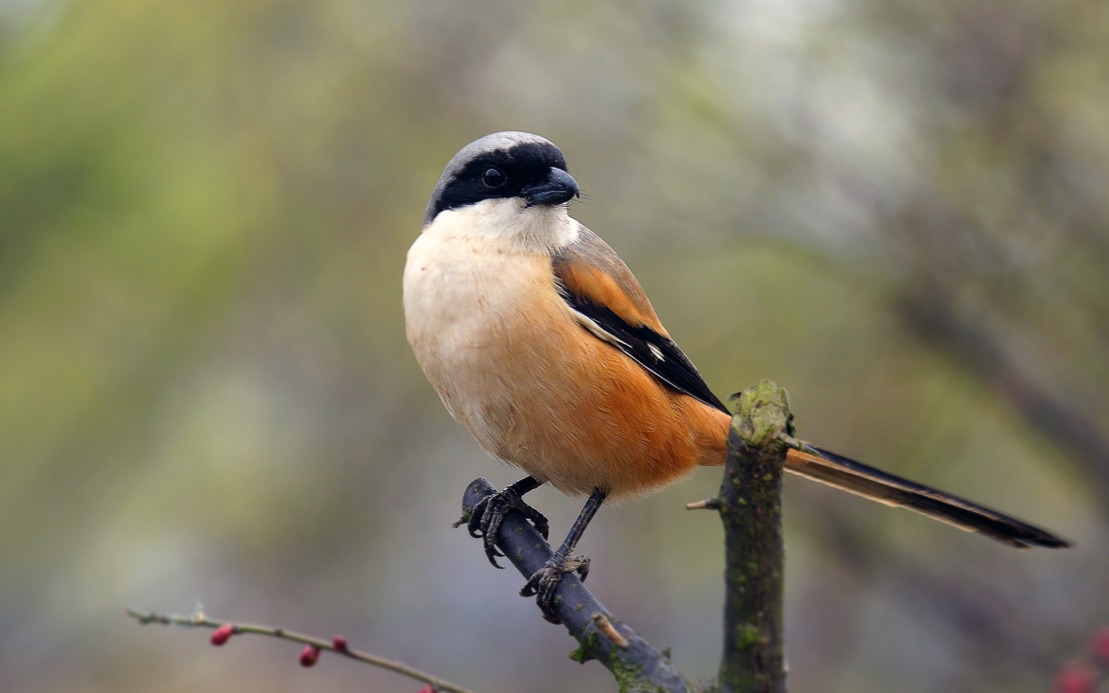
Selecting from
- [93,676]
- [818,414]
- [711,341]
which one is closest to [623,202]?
[711,341]

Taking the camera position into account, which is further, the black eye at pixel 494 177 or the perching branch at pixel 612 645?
the black eye at pixel 494 177

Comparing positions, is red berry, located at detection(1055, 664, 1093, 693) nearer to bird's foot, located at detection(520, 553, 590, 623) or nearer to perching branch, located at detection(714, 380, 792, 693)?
bird's foot, located at detection(520, 553, 590, 623)

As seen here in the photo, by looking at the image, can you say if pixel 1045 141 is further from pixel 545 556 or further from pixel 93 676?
pixel 93 676

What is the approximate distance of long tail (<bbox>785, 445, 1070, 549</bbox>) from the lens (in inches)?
114

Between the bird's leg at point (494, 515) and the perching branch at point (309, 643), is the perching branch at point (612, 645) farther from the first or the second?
the bird's leg at point (494, 515)

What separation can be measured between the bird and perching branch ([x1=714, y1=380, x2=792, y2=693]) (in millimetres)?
1016

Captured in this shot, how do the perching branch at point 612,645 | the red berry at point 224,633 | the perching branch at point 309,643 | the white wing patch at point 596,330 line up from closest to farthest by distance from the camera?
the perching branch at point 612,645
the perching branch at point 309,643
the red berry at point 224,633
the white wing patch at point 596,330

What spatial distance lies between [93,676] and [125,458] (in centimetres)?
221

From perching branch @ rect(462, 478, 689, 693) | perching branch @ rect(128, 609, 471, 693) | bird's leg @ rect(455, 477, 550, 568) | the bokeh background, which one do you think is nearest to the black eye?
bird's leg @ rect(455, 477, 550, 568)

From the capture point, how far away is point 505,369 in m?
3.11

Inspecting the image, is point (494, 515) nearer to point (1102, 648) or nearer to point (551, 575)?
point (551, 575)

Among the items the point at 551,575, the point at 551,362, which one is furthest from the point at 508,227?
the point at 551,575

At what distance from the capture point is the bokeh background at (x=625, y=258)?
547cm

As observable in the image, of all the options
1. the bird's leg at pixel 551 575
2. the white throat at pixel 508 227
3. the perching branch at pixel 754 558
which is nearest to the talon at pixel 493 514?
the bird's leg at pixel 551 575
